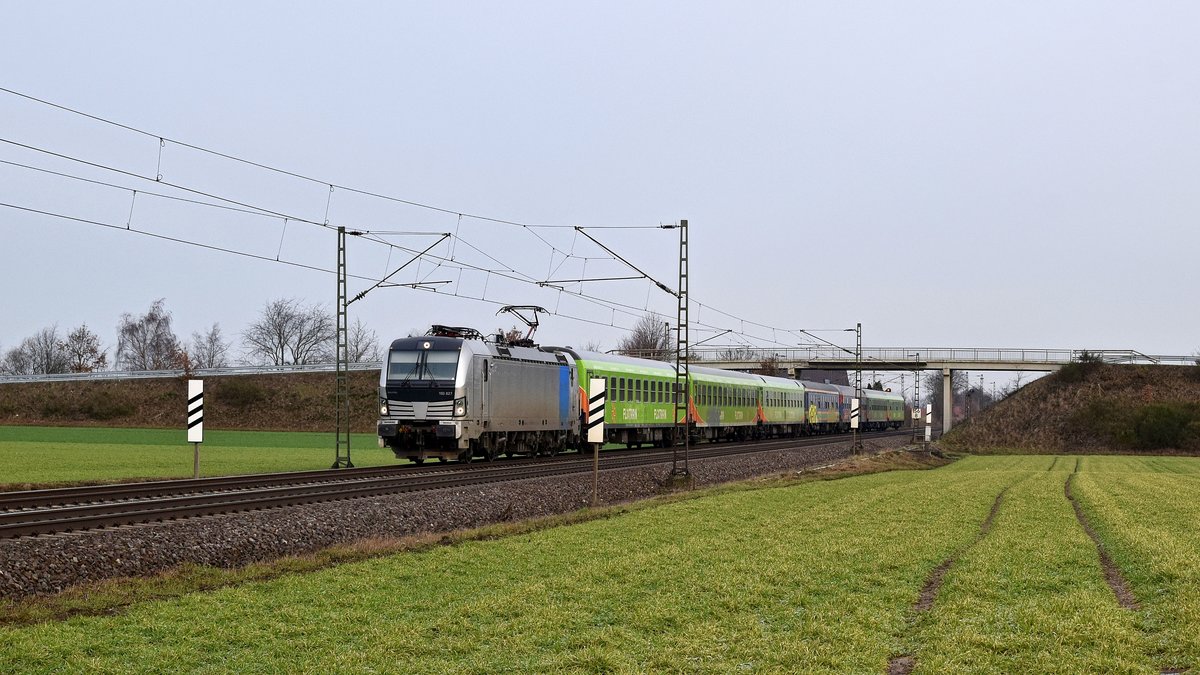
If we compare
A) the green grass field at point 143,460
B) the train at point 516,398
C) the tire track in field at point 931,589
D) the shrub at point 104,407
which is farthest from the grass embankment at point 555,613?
the shrub at point 104,407

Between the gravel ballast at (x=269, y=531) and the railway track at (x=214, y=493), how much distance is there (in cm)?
85

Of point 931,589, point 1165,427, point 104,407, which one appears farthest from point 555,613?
point 104,407

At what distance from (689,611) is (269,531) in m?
8.42

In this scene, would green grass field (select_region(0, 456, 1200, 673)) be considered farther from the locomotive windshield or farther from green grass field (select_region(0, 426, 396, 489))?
green grass field (select_region(0, 426, 396, 489))

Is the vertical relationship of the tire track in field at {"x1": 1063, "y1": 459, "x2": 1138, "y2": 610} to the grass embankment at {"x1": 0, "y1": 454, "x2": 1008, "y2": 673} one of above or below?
below

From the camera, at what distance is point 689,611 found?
11508 mm

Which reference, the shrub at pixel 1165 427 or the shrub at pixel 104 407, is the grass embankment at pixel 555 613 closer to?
the shrub at pixel 1165 427

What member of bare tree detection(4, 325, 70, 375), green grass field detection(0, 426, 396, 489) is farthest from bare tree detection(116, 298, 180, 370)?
green grass field detection(0, 426, 396, 489)

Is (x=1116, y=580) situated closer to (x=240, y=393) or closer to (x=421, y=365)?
(x=421, y=365)

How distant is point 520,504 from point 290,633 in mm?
13331

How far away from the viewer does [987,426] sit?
8725 centimetres

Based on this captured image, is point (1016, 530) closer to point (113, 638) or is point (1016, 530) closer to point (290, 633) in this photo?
point (290, 633)

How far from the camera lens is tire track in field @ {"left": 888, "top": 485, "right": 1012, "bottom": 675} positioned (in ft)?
30.7

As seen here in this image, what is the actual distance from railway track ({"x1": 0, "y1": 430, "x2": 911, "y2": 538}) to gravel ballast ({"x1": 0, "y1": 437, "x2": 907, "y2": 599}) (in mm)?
849
